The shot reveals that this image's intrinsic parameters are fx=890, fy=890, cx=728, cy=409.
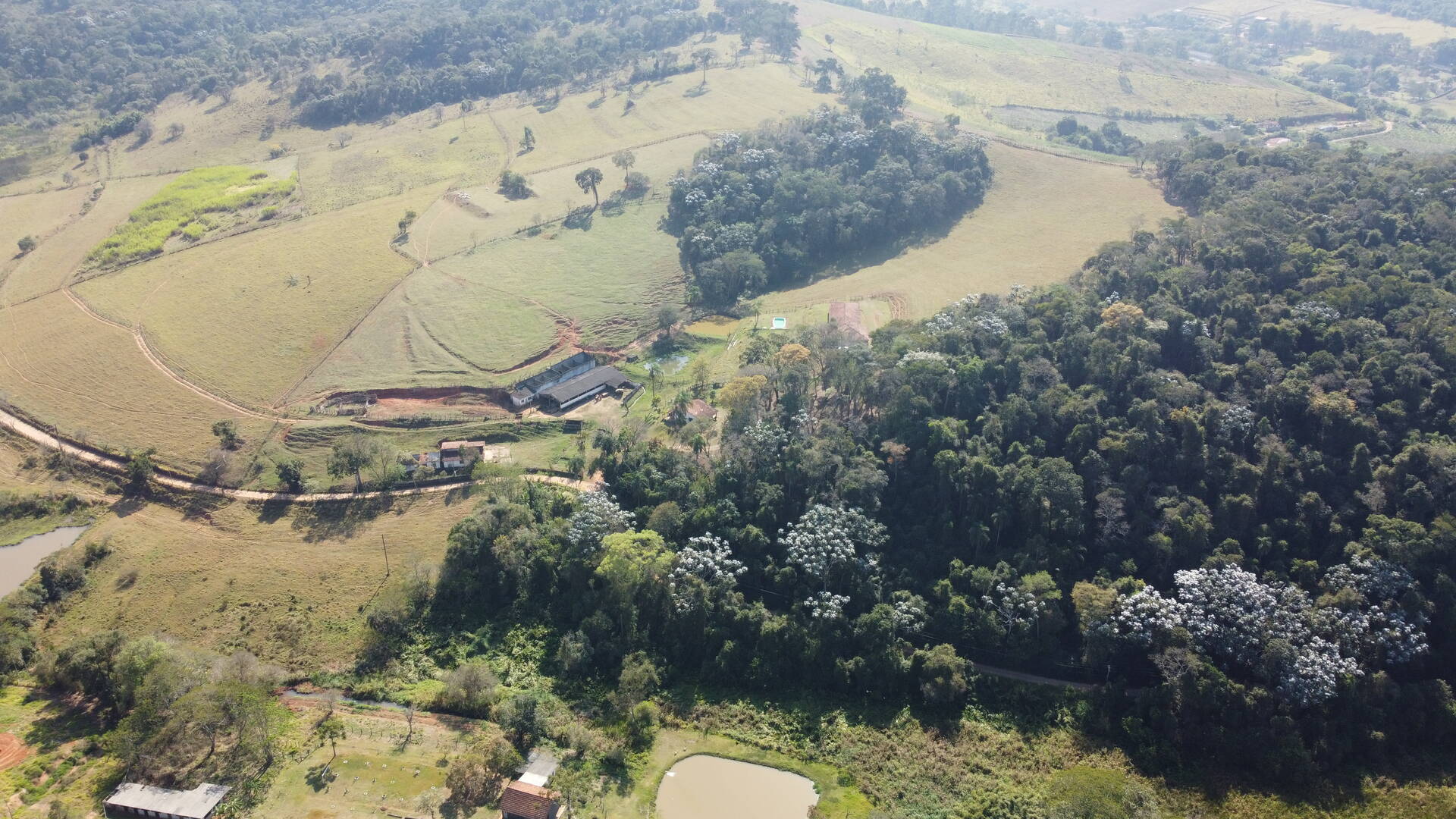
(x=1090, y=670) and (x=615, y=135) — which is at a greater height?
(x=615, y=135)

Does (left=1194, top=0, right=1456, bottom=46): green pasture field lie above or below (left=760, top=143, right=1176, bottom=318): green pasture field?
above

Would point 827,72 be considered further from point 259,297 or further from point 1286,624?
point 1286,624

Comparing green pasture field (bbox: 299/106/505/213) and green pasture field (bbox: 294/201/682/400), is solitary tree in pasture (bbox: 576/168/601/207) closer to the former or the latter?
green pasture field (bbox: 294/201/682/400)

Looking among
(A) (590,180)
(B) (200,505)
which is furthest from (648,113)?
→ (B) (200,505)

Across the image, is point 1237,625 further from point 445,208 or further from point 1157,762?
point 445,208

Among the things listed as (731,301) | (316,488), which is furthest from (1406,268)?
(316,488)

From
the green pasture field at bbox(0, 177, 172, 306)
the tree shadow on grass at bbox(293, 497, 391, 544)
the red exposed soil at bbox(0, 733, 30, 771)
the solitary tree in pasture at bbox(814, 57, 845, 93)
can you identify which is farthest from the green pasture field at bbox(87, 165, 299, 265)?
the solitary tree in pasture at bbox(814, 57, 845, 93)

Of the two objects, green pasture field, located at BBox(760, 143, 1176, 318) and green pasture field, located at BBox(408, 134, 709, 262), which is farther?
green pasture field, located at BBox(408, 134, 709, 262)
